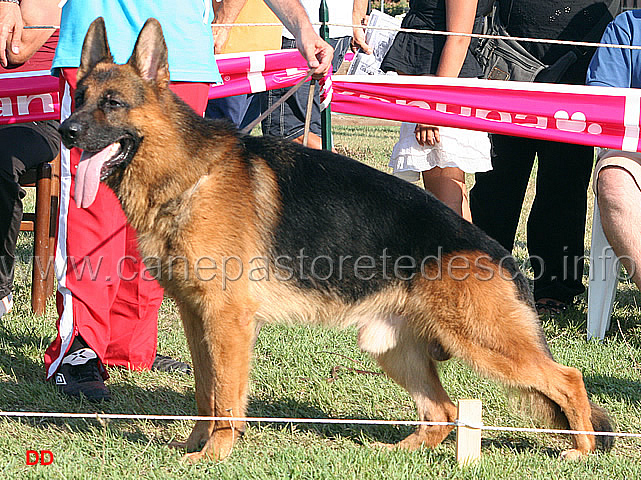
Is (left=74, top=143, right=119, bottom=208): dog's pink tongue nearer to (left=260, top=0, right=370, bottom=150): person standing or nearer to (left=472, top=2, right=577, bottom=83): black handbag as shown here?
(left=472, top=2, right=577, bottom=83): black handbag

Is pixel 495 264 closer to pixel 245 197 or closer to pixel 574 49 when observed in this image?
pixel 245 197

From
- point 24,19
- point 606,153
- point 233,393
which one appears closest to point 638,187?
point 606,153

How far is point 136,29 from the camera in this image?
339cm

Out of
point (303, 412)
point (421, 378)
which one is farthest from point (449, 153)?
point (303, 412)

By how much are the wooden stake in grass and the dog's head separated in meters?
1.65

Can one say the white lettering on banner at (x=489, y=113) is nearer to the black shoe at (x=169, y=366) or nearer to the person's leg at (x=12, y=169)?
the black shoe at (x=169, y=366)

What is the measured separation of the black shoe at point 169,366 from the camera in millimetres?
4133

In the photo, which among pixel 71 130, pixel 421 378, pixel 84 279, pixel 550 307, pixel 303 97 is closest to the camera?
pixel 71 130

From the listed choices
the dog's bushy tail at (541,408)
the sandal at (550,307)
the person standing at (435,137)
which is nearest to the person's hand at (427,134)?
the person standing at (435,137)

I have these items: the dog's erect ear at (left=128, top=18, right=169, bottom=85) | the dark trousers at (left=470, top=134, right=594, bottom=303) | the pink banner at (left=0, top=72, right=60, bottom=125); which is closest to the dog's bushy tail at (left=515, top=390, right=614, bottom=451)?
the dog's erect ear at (left=128, top=18, right=169, bottom=85)

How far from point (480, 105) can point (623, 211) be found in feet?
3.55

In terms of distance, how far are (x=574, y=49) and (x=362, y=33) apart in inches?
100

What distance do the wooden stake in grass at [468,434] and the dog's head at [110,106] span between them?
1650 mm

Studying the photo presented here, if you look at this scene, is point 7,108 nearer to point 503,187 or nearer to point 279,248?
point 279,248
